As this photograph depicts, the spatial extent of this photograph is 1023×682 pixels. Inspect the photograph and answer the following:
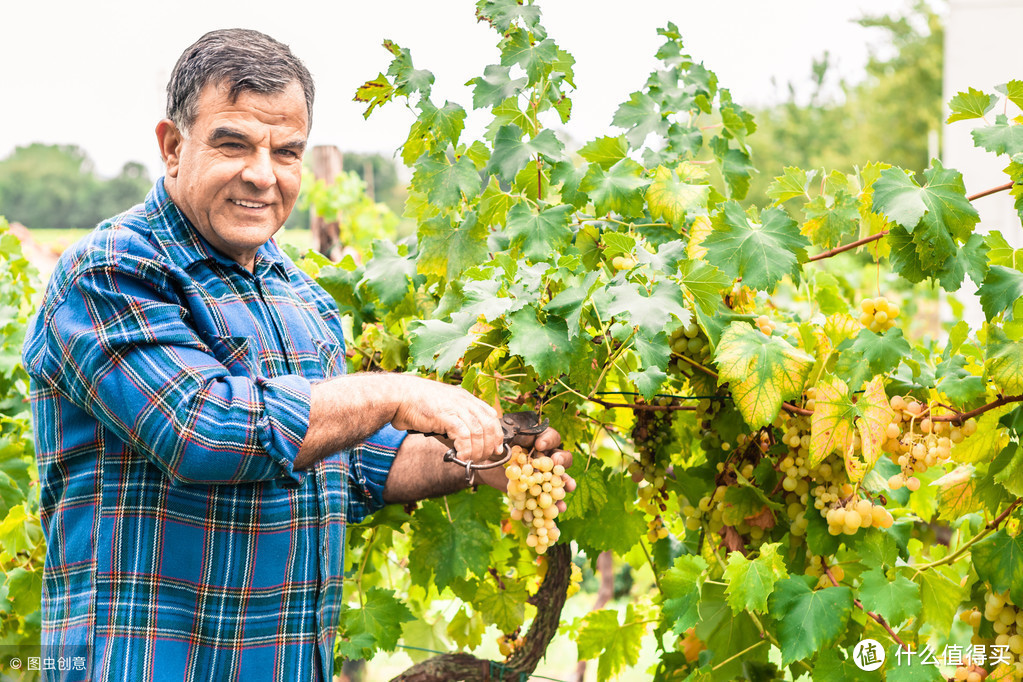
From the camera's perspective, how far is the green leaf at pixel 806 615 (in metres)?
1.58

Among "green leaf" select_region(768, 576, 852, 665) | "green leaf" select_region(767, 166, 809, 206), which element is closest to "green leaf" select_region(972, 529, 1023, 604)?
"green leaf" select_region(768, 576, 852, 665)

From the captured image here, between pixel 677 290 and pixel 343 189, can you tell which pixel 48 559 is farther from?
pixel 343 189

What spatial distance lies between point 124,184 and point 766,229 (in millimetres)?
19812

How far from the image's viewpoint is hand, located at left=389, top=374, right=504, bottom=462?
1.46 metres

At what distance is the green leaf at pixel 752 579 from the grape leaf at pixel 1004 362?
494 millimetres

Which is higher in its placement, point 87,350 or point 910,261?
point 910,261

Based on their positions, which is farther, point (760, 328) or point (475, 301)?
point (760, 328)

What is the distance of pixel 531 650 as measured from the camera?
241cm

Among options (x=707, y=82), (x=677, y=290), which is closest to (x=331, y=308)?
(x=677, y=290)

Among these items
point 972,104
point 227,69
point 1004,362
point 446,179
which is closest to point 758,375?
point 1004,362

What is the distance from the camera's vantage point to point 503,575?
2492 mm

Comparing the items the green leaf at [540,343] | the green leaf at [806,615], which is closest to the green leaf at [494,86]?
the green leaf at [540,343]

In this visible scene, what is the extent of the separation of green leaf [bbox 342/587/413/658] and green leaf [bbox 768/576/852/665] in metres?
1.02

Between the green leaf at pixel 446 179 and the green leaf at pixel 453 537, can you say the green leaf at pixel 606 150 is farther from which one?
the green leaf at pixel 453 537
